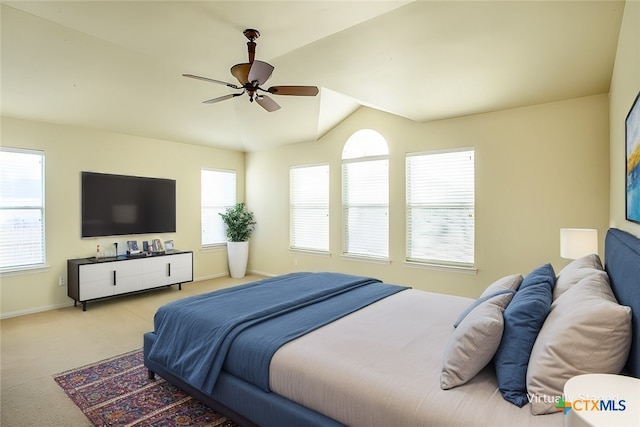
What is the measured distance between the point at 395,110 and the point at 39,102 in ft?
14.3

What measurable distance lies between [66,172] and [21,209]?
0.69 metres

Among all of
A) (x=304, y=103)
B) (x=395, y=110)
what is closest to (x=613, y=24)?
(x=395, y=110)

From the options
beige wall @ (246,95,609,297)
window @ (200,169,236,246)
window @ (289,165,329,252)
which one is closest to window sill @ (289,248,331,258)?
window @ (289,165,329,252)

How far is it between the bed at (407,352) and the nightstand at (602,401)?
9.0 inches

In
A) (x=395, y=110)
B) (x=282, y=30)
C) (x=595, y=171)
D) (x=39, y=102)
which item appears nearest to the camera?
(x=282, y=30)

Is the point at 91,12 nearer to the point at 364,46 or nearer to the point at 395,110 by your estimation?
the point at 364,46

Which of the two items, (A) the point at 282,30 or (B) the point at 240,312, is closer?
(B) the point at 240,312

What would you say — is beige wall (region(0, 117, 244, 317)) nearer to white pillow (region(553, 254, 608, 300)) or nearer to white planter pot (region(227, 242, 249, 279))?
white planter pot (region(227, 242, 249, 279))

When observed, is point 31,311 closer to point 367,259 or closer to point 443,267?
point 367,259

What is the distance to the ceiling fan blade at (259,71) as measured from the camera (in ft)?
8.41

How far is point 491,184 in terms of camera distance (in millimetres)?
4207

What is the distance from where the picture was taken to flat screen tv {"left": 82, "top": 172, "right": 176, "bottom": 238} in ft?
16.1

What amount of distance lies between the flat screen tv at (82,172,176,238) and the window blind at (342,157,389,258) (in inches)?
120

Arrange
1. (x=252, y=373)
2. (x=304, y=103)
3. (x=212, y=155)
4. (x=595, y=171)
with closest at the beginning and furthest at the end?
(x=252, y=373) < (x=595, y=171) < (x=304, y=103) < (x=212, y=155)
